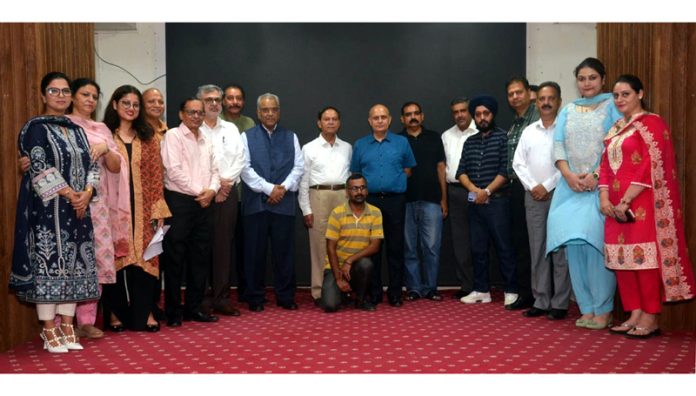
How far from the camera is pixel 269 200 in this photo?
620 cm

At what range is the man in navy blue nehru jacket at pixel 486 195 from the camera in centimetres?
624

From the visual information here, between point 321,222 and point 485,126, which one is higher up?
point 485,126

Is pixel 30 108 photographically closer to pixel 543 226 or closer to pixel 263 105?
pixel 263 105

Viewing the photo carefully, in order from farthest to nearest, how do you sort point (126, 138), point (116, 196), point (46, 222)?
point (126, 138)
point (116, 196)
point (46, 222)

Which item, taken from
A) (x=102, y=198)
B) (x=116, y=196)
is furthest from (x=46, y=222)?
(x=116, y=196)

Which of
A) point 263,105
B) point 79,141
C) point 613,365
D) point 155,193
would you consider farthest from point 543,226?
point 79,141

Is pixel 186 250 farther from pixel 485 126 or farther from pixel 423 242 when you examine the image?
pixel 485 126

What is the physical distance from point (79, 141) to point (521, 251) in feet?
10.9

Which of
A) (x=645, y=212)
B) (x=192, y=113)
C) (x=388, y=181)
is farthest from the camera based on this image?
(x=388, y=181)

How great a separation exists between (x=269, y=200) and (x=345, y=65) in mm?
2071

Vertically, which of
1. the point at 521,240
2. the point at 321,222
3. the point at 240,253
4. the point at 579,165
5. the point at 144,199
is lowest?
the point at 240,253

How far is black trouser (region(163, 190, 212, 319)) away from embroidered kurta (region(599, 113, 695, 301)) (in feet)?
8.95

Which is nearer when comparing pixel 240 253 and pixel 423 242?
pixel 240 253

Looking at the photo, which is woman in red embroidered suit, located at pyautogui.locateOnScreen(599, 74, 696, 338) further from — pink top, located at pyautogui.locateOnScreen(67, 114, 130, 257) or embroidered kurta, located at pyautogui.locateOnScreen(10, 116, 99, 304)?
embroidered kurta, located at pyautogui.locateOnScreen(10, 116, 99, 304)
